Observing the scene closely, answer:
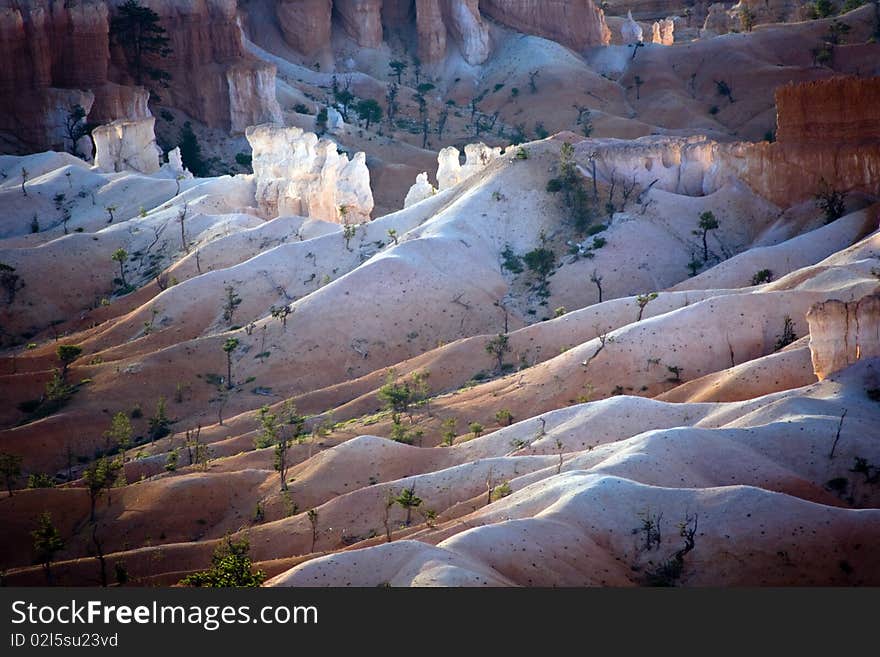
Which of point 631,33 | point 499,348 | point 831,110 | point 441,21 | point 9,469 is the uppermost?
point 831,110

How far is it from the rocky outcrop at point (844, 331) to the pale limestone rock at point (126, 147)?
194ft

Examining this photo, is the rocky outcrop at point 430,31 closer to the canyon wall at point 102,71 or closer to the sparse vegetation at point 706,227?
the canyon wall at point 102,71

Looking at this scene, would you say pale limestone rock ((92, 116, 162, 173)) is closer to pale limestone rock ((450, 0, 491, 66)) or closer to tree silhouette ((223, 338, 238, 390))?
tree silhouette ((223, 338, 238, 390))

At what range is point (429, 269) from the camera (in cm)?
7869

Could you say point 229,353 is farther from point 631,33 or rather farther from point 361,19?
point 631,33

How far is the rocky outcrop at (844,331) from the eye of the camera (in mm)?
54375

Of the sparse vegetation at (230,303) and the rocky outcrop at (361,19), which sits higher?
the rocky outcrop at (361,19)

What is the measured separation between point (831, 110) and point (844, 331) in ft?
96.5

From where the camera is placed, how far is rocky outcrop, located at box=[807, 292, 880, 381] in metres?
54.4

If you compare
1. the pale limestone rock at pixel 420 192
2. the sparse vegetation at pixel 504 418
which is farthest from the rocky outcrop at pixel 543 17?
the sparse vegetation at pixel 504 418

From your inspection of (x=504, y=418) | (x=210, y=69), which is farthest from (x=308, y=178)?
(x=504, y=418)

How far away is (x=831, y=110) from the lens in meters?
81.2

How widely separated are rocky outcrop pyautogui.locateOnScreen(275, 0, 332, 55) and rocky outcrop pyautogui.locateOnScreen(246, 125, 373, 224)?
45334 millimetres

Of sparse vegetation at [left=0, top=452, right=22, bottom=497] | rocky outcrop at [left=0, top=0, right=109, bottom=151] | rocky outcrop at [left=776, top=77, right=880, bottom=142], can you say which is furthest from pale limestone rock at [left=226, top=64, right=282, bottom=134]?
sparse vegetation at [left=0, top=452, right=22, bottom=497]
